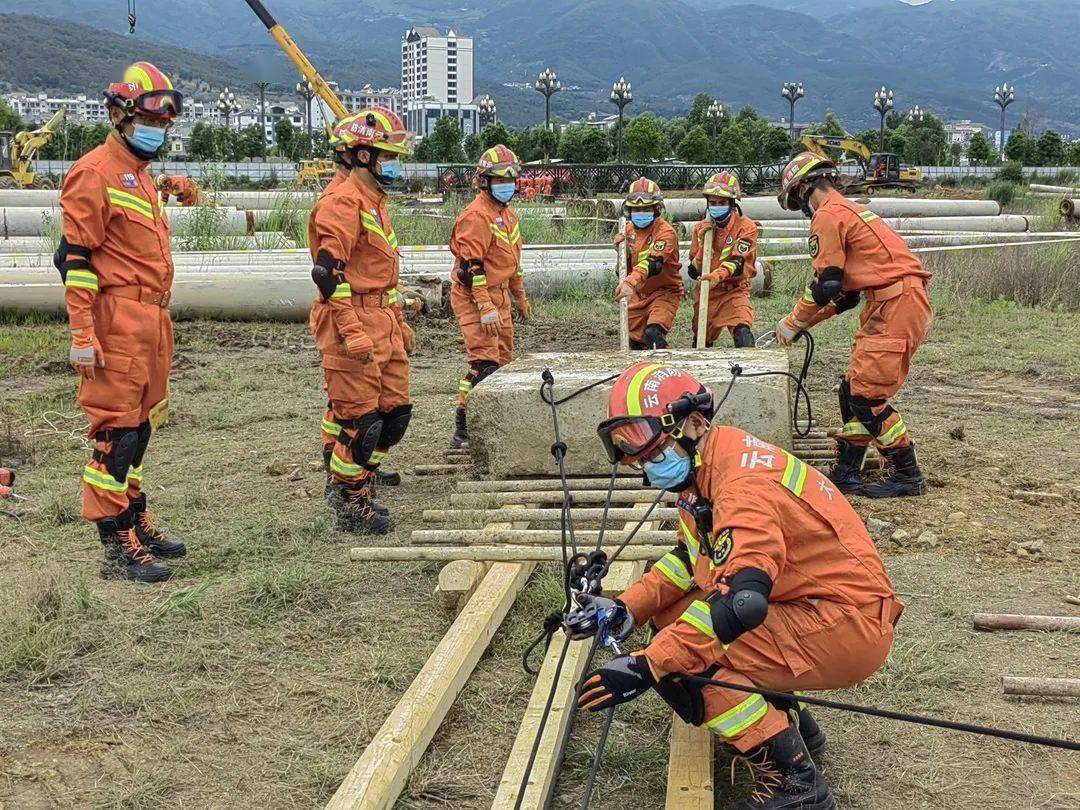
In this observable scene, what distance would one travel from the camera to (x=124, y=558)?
545cm

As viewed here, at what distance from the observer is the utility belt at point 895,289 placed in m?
6.51

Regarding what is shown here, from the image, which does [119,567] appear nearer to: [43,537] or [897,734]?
[43,537]

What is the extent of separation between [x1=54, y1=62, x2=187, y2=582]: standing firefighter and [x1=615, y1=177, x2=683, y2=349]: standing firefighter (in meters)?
4.35

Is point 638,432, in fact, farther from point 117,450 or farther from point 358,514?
point 358,514

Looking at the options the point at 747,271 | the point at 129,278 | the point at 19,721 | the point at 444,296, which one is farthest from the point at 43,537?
the point at 444,296

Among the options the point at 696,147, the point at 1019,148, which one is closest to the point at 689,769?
the point at 696,147

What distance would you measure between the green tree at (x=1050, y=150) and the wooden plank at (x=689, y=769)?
51348mm

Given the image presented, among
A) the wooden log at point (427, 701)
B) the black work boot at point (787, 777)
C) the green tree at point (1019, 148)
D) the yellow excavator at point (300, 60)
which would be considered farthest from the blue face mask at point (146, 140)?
the green tree at point (1019, 148)

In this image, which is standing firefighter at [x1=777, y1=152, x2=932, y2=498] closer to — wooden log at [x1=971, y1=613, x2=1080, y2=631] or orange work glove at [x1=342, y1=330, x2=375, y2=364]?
wooden log at [x1=971, y1=613, x2=1080, y2=631]

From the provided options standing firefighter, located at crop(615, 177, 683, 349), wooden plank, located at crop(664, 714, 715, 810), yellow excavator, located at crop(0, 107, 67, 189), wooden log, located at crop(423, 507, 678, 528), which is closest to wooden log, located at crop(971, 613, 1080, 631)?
wooden log, located at crop(423, 507, 678, 528)

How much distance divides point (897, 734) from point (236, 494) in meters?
4.25

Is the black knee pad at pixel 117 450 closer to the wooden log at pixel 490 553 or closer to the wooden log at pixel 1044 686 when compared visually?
the wooden log at pixel 490 553

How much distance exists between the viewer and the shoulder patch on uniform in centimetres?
321

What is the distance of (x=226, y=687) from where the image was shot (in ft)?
14.2
